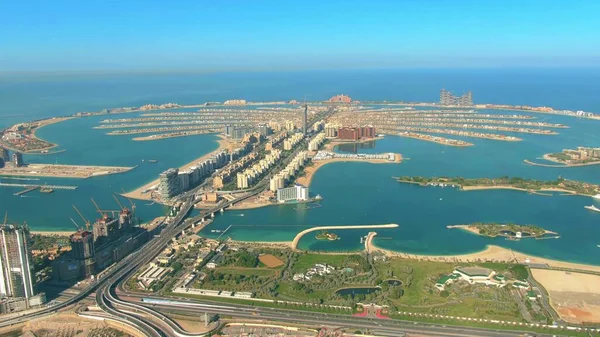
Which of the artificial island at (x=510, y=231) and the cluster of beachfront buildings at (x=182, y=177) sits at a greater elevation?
the cluster of beachfront buildings at (x=182, y=177)

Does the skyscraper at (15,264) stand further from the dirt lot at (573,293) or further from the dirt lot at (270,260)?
the dirt lot at (573,293)

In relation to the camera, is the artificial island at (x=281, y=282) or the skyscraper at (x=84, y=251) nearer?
the artificial island at (x=281, y=282)

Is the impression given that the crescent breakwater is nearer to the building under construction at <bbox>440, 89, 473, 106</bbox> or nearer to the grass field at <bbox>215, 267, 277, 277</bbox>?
the grass field at <bbox>215, 267, 277, 277</bbox>

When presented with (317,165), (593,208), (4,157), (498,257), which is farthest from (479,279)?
(4,157)

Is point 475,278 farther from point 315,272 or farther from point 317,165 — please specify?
point 317,165

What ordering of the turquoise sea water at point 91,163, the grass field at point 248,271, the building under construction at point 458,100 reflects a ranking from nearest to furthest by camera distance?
the grass field at point 248,271 < the turquoise sea water at point 91,163 < the building under construction at point 458,100

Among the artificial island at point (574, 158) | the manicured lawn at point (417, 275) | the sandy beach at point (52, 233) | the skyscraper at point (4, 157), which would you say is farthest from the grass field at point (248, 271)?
the skyscraper at point (4, 157)

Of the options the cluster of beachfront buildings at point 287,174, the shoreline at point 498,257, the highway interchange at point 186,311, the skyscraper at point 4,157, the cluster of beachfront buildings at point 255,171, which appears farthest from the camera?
the skyscraper at point 4,157

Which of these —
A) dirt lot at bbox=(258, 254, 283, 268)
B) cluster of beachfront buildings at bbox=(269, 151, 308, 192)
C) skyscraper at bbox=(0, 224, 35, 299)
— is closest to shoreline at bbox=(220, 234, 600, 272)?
dirt lot at bbox=(258, 254, 283, 268)

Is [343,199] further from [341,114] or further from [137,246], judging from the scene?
[341,114]
